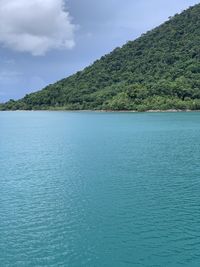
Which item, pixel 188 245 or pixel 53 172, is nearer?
pixel 188 245

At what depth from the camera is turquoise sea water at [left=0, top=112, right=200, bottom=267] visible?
20531mm

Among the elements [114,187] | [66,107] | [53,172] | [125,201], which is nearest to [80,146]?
[53,172]

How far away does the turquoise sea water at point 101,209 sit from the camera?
20531 millimetres

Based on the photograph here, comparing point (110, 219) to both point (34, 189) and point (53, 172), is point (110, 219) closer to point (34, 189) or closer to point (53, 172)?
point (34, 189)

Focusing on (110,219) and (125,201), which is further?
(125,201)

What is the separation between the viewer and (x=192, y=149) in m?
53.8

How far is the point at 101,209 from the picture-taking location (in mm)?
27531

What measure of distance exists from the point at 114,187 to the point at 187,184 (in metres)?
5.92

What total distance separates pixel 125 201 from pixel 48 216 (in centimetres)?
586

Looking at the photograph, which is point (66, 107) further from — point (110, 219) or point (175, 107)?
point (110, 219)

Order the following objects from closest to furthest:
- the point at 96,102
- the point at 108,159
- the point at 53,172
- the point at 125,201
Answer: the point at 125,201, the point at 53,172, the point at 108,159, the point at 96,102

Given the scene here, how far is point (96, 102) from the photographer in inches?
7170

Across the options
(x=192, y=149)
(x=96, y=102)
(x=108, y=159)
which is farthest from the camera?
(x=96, y=102)

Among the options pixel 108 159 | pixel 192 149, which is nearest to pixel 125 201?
pixel 108 159
